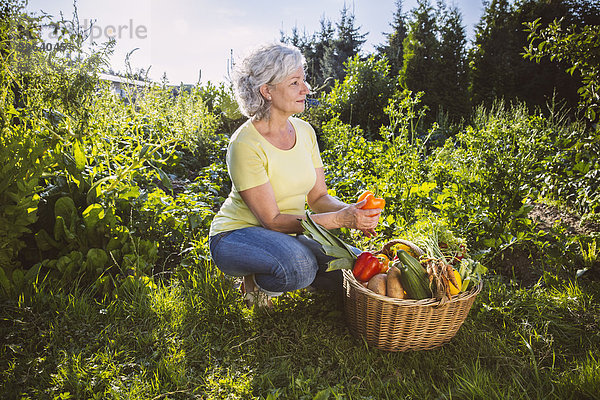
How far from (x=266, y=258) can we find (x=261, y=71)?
3.05 ft

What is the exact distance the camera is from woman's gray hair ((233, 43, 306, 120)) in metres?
2.04

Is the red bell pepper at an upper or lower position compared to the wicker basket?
upper

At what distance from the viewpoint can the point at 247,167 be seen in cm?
202

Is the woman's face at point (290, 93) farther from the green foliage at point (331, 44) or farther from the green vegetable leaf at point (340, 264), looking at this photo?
the green foliage at point (331, 44)

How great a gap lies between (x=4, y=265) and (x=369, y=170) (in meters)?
2.97

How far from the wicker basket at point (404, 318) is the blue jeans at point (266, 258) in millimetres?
244

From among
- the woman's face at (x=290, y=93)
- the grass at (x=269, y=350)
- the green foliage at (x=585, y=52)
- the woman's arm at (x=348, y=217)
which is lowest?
the grass at (x=269, y=350)

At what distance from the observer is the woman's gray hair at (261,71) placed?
204 centimetres

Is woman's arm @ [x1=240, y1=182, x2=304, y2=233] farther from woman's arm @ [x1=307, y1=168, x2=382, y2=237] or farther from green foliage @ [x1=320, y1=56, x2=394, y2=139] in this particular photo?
green foliage @ [x1=320, y1=56, x2=394, y2=139]

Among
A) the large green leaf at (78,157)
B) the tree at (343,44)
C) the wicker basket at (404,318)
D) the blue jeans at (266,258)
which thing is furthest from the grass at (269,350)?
the tree at (343,44)

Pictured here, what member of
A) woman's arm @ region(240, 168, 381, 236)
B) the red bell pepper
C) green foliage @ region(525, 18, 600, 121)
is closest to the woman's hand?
woman's arm @ region(240, 168, 381, 236)

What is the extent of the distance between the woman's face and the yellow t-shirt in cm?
19

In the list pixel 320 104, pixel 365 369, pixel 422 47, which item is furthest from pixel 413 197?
pixel 422 47

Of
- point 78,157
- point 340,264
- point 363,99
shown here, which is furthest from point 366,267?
point 363,99
